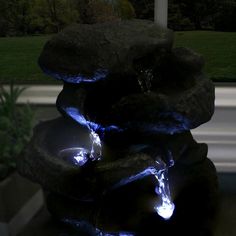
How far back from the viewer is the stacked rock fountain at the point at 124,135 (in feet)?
5.46

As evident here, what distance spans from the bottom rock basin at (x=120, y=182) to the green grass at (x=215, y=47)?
1.36m

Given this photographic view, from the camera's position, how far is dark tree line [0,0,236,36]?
9.95 ft

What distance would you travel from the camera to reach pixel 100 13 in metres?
3.00

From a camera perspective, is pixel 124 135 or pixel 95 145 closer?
pixel 124 135

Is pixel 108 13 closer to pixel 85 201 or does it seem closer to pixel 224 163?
pixel 224 163

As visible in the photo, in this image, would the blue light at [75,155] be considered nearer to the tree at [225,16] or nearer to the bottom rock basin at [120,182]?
the bottom rock basin at [120,182]

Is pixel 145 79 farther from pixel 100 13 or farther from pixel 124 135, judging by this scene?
pixel 100 13

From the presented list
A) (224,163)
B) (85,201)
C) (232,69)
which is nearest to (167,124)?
(85,201)

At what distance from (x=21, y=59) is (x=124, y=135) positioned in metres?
1.71

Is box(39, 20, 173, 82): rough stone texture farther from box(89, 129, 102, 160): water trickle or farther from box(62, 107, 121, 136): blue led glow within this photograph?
box(89, 129, 102, 160): water trickle

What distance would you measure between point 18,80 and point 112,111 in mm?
1836

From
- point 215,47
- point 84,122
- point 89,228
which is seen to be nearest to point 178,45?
point 215,47

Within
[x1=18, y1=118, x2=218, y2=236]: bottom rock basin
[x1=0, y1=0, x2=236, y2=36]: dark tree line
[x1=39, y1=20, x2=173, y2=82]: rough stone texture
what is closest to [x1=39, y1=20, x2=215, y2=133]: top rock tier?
[x1=39, y1=20, x2=173, y2=82]: rough stone texture

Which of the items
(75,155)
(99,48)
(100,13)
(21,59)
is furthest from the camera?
(21,59)
